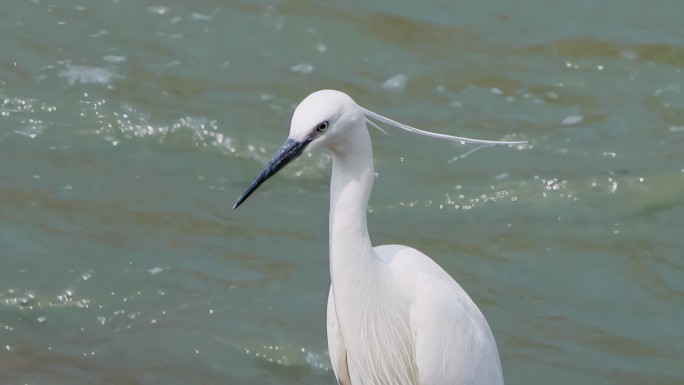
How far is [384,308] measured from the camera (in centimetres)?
401

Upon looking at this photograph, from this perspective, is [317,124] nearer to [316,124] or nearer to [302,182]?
[316,124]

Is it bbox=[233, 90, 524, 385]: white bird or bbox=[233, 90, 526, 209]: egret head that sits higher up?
bbox=[233, 90, 526, 209]: egret head

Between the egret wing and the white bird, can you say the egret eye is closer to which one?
the white bird

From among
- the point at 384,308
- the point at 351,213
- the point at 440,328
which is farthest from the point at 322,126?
the point at 440,328

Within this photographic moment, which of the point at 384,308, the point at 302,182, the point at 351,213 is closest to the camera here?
the point at 351,213

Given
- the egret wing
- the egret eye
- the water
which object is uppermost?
the egret eye

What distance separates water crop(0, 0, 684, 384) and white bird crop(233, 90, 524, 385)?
0.98 meters

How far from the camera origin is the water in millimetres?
5363

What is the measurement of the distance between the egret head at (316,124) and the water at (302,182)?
2068 mm

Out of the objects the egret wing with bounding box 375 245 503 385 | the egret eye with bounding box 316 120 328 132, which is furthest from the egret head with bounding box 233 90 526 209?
the egret wing with bounding box 375 245 503 385

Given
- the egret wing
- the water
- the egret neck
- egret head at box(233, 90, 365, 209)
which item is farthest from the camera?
the water

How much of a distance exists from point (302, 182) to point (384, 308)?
2.61 m

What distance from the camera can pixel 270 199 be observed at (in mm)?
6441

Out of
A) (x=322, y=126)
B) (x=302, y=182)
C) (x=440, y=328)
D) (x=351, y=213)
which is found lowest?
(x=302, y=182)
